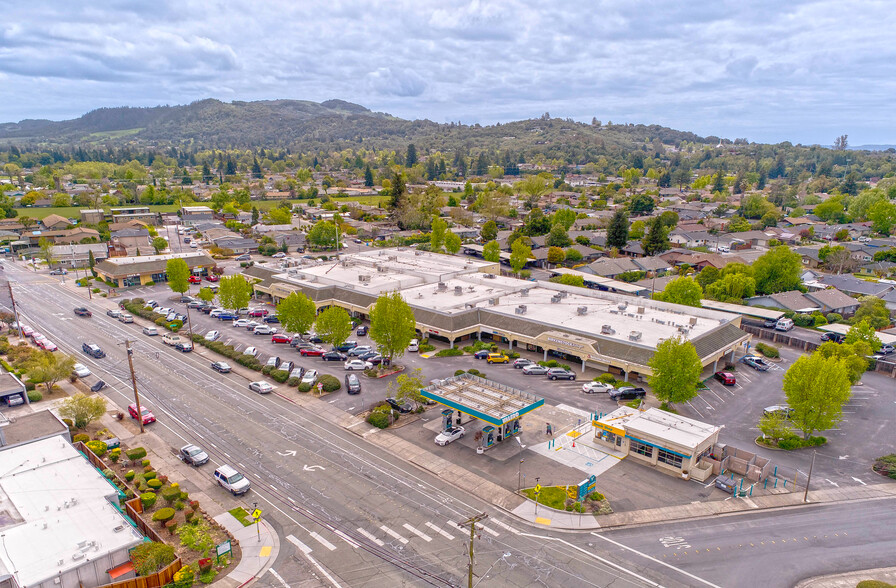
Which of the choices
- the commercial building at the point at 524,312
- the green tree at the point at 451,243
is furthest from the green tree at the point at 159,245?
the green tree at the point at 451,243

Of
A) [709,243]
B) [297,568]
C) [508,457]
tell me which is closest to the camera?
[297,568]

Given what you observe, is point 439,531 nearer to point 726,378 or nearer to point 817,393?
point 817,393

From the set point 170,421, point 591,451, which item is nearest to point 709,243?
point 591,451

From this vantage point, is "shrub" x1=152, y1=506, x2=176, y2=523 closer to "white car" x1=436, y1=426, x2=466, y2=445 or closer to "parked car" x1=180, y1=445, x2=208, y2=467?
"parked car" x1=180, y1=445, x2=208, y2=467

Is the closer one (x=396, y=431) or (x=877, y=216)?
(x=396, y=431)

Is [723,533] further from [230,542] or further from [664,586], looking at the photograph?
[230,542]

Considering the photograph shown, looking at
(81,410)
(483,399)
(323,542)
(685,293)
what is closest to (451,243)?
(685,293)

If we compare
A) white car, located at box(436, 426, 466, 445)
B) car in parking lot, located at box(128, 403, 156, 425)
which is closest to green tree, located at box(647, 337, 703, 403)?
white car, located at box(436, 426, 466, 445)
